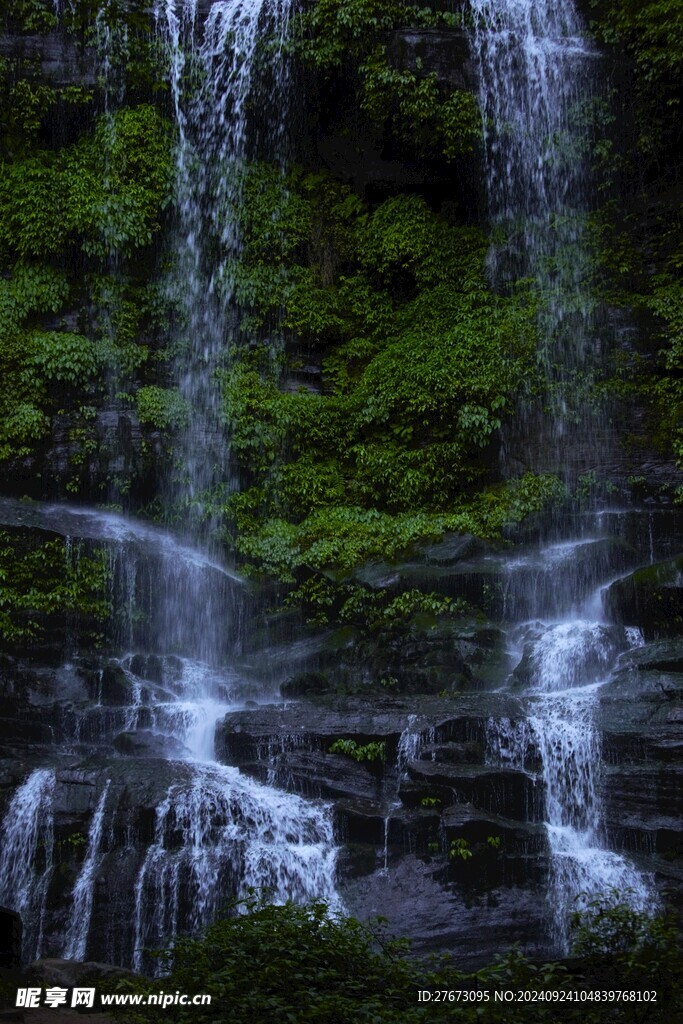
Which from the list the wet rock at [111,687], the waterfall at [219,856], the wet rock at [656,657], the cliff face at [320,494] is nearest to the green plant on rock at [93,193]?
the cliff face at [320,494]

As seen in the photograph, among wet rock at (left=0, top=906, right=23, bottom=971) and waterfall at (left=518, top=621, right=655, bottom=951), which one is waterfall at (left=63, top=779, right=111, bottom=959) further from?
waterfall at (left=518, top=621, right=655, bottom=951)

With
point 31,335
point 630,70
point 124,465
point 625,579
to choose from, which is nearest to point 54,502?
point 124,465

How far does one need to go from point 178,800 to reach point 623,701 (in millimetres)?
5269

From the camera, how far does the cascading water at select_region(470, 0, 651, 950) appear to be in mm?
12266

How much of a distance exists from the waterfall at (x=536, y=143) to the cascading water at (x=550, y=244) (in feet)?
0.06

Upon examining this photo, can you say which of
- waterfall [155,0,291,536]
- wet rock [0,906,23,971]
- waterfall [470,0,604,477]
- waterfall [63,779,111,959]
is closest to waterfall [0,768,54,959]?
waterfall [63,779,111,959]

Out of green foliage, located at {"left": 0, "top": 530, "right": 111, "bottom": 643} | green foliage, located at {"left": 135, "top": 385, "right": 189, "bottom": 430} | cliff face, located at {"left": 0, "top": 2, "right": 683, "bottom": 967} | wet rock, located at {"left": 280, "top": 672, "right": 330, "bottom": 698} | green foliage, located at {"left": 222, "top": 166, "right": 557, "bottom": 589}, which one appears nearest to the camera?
cliff face, located at {"left": 0, "top": 2, "right": 683, "bottom": 967}

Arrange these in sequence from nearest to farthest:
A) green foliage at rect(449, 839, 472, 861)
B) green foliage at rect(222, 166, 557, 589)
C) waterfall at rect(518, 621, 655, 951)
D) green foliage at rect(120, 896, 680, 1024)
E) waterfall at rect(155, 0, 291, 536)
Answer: green foliage at rect(120, 896, 680, 1024) → waterfall at rect(518, 621, 655, 951) → green foliage at rect(449, 839, 472, 861) → green foliage at rect(222, 166, 557, 589) → waterfall at rect(155, 0, 291, 536)

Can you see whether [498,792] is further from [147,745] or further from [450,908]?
[147,745]

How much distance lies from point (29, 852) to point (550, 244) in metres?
13.5

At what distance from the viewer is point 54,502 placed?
15719 mm

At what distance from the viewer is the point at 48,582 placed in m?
13.9

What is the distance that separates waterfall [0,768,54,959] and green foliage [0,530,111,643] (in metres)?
3.57

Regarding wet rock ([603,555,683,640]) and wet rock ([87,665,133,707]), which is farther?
wet rock ([87,665,133,707])
